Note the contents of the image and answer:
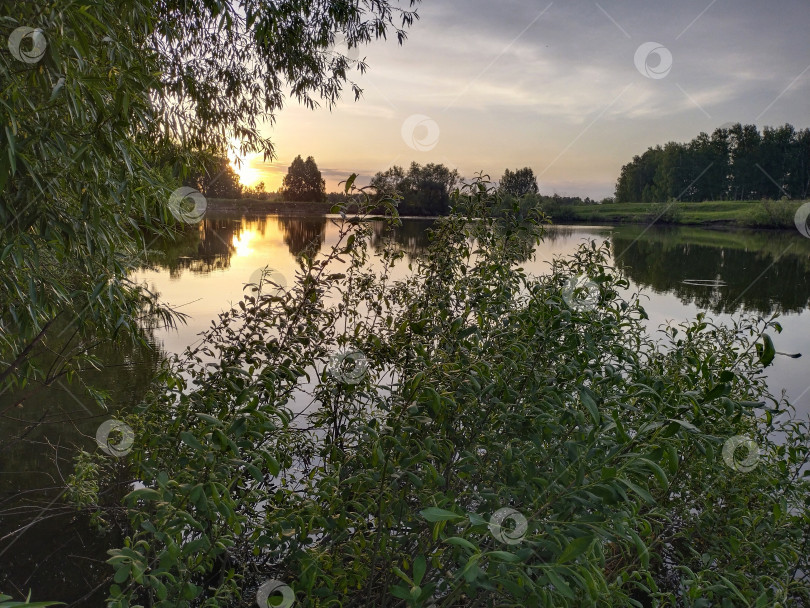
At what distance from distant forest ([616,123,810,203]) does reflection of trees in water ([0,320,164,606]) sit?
53.8 metres

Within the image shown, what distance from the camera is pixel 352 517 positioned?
1.99 m

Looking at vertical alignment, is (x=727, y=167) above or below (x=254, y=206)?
above

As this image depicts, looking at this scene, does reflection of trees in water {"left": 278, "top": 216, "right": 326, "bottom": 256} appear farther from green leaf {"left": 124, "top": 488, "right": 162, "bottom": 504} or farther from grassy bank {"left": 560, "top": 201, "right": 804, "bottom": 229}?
grassy bank {"left": 560, "top": 201, "right": 804, "bottom": 229}

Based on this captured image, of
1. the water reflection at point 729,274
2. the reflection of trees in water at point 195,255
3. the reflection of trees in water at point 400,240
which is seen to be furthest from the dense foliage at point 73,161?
the water reflection at point 729,274

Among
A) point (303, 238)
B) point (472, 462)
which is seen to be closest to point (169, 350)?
point (472, 462)

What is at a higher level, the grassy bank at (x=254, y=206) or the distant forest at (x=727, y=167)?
the distant forest at (x=727, y=167)

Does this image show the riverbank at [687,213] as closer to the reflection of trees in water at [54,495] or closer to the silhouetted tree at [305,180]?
the silhouetted tree at [305,180]

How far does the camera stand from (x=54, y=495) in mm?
4629

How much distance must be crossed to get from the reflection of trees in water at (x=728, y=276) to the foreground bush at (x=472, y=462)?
628cm

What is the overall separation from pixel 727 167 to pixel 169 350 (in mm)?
59300

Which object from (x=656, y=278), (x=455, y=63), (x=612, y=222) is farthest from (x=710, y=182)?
(x=455, y=63)

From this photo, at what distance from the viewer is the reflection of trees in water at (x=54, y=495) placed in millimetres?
3672

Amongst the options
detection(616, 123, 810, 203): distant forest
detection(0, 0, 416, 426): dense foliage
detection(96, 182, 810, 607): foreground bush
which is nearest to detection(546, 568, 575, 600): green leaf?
detection(96, 182, 810, 607): foreground bush

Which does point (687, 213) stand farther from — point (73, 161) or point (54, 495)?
point (73, 161)
